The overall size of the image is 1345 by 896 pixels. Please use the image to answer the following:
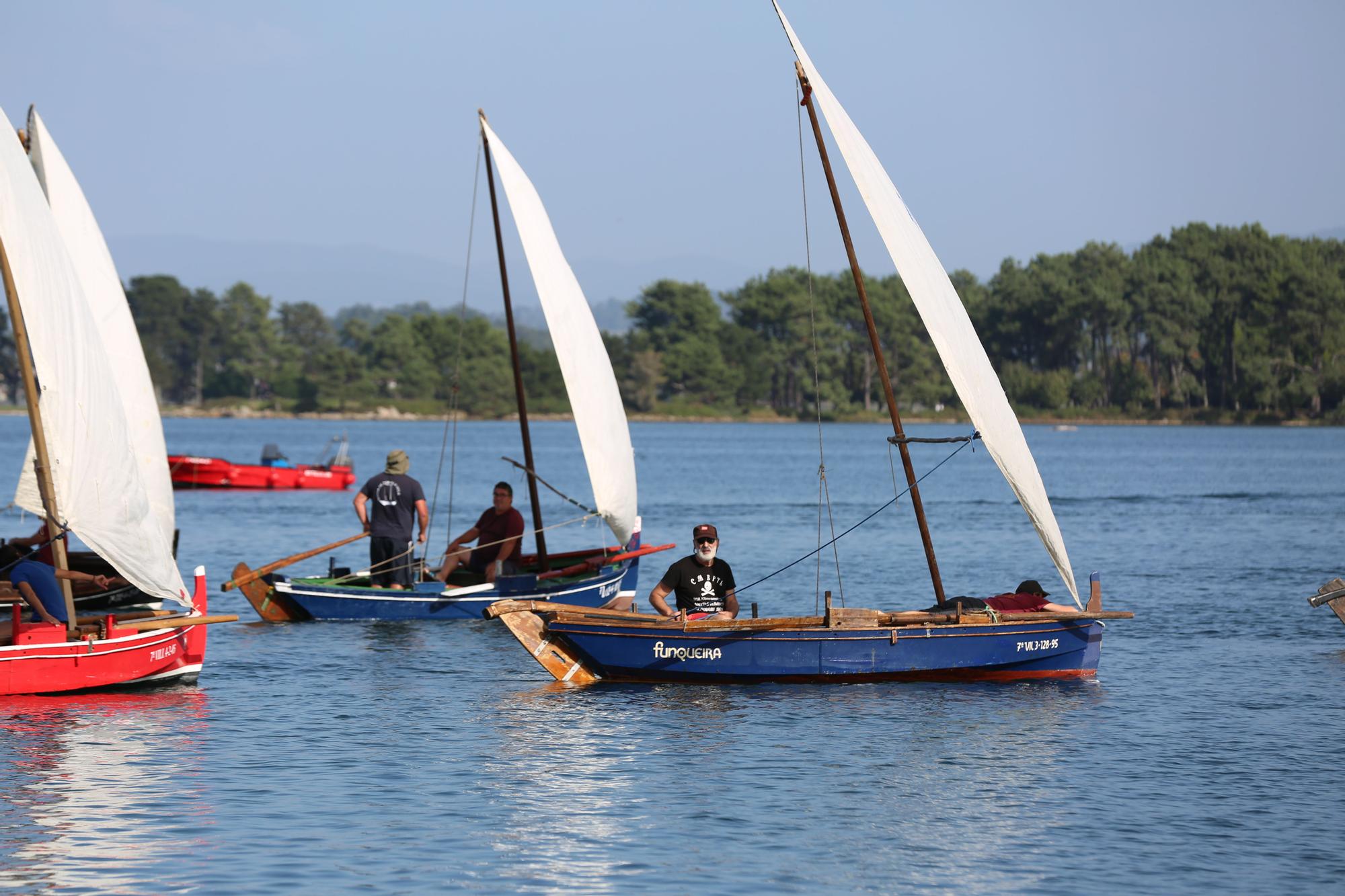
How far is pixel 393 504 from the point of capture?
2686 cm

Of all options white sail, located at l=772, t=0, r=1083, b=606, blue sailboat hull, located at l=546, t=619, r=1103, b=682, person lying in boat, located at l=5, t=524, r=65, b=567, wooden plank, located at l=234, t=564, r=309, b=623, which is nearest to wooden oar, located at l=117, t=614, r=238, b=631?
person lying in boat, located at l=5, t=524, r=65, b=567

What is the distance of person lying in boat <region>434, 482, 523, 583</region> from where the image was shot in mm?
27859

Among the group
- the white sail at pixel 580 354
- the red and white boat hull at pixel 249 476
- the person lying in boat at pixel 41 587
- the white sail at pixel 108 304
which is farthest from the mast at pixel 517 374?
the red and white boat hull at pixel 249 476

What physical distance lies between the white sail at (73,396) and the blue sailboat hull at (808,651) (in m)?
5.04

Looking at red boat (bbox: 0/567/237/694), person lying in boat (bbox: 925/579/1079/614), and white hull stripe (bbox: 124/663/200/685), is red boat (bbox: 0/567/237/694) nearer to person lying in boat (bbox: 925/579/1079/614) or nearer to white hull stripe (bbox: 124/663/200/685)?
white hull stripe (bbox: 124/663/200/685)

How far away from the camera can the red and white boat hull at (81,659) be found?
753 inches

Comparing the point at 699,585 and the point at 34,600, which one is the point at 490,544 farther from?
the point at 34,600

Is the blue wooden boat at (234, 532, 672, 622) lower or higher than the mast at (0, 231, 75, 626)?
lower

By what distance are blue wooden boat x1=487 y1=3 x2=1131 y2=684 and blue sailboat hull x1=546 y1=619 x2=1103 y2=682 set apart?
0.05 ft

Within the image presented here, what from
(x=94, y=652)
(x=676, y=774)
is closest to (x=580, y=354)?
(x=94, y=652)

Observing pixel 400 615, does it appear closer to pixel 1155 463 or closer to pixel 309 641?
pixel 309 641

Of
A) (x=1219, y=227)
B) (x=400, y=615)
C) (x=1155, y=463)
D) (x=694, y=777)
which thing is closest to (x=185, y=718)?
(x=694, y=777)

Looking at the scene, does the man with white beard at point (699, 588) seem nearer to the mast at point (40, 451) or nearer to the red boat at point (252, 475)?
the mast at point (40, 451)

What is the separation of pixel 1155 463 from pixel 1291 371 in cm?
7049
